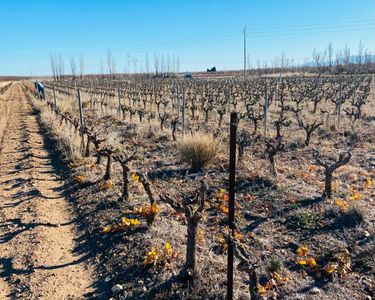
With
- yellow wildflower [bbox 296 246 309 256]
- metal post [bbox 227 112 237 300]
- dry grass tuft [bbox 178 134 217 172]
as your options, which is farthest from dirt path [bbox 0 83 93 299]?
dry grass tuft [bbox 178 134 217 172]

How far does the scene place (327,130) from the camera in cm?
1298

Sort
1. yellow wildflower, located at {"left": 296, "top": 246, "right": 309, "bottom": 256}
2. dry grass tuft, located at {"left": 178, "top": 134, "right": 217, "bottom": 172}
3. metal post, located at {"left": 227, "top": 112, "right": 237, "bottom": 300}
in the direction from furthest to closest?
dry grass tuft, located at {"left": 178, "top": 134, "right": 217, "bottom": 172}
yellow wildflower, located at {"left": 296, "top": 246, "right": 309, "bottom": 256}
metal post, located at {"left": 227, "top": 112, "right": 237, "bottom": 300}

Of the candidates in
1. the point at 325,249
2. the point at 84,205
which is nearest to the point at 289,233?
the point at 325,249

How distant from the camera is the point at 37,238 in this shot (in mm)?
5477

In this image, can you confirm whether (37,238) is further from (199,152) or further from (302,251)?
(199,152)

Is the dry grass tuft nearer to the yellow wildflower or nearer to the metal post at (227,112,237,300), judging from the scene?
the yellow wildflower

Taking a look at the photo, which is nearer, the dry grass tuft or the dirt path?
the dirt path

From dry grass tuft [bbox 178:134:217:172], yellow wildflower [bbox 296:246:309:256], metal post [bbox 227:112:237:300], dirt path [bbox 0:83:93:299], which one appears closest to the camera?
metal post [bbox 227:112:237:300]

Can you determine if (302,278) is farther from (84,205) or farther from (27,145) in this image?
(27,145)

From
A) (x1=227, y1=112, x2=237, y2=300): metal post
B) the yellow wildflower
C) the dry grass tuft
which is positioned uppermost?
(x1=227, y1=112, x2=237, y2=300): metal post

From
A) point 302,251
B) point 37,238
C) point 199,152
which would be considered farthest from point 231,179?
point 199,152

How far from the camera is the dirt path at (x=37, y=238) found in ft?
14.3

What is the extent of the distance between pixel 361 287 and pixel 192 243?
78.3 inches

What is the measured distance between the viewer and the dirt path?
14.3 feet
